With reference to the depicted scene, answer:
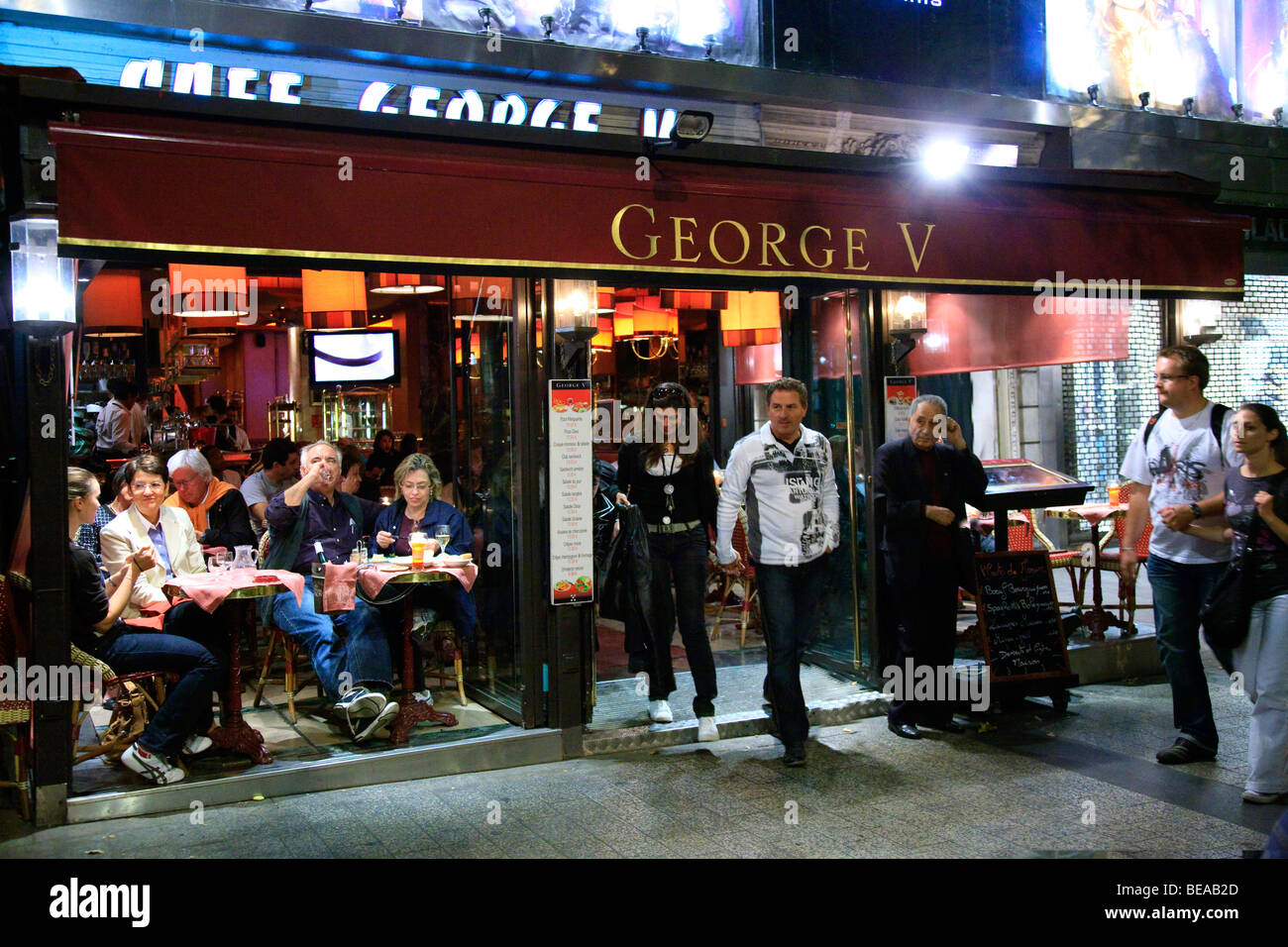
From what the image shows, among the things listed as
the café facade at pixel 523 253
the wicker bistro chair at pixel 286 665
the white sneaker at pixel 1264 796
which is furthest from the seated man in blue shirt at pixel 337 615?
the white sneaker at pixel 1264 796

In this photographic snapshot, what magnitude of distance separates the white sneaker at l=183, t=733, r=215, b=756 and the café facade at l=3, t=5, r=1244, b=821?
0.33 metres

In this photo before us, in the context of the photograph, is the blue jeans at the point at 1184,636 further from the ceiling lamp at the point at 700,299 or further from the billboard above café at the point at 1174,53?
the billboard above café at the point at 1174,53

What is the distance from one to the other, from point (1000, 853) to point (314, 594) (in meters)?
4.33

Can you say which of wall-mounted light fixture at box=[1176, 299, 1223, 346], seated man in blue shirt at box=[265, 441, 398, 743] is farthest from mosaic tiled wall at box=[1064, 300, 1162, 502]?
seated man in blue shirt at box=[265, 441, 398, 743]

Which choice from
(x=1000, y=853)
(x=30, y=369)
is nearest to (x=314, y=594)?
(x=30, y=369)

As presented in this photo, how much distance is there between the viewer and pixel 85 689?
5.25m

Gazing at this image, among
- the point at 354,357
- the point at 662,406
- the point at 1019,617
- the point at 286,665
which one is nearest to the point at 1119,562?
the point at 1019,617

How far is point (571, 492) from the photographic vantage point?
623cm

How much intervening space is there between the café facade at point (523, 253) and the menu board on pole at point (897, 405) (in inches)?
3.5

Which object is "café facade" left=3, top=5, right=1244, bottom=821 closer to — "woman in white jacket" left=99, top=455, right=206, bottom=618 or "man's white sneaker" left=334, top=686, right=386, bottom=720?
"man's white sneaker" left=334, top=686, right=386, bottom=720

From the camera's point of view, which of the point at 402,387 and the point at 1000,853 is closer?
the point at 1000,853

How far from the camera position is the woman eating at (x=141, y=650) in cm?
537

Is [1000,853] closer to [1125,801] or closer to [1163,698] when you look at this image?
[1125,801]

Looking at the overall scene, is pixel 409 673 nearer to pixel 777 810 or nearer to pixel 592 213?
pixel 777 810
